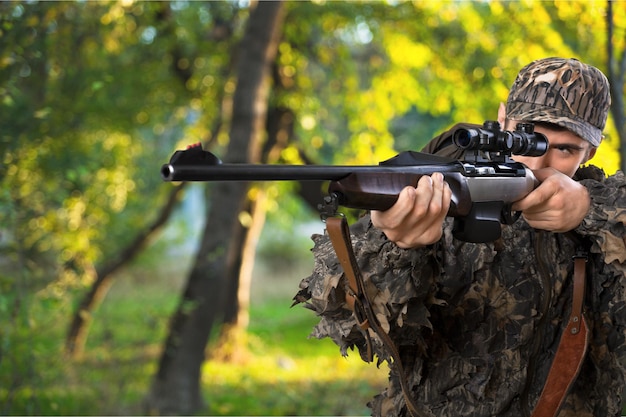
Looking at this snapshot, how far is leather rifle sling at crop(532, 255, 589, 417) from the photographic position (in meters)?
3.05

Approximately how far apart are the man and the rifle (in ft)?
0.55

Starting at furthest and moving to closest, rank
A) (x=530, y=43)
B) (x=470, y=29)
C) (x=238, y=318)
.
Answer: (x=238, y=318), (x=470, y=29), (x=530, y=43)

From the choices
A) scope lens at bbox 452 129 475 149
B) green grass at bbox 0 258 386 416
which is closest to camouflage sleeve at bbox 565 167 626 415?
scope lens at bbox 452 129 475 149

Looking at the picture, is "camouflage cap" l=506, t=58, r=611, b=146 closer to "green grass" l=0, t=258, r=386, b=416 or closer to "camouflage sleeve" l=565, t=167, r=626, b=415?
"camouflage sleeve" l=565, t=167, r=626, b=415

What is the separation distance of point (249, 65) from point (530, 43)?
12.3 ft

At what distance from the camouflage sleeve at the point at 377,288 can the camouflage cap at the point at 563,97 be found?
79 cm

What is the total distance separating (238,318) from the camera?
12.9 meters

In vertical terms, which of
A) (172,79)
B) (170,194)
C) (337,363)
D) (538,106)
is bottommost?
(337,363)

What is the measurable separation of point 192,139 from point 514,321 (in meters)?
10.8

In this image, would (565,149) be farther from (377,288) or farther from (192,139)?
(192,139)

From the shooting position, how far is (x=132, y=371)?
29.7 feet

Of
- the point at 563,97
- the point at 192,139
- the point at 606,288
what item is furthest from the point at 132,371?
the point at 563,97

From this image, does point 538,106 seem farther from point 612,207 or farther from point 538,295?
point 538,295

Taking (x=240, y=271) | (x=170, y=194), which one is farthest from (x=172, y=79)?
(x=240, y=271)
